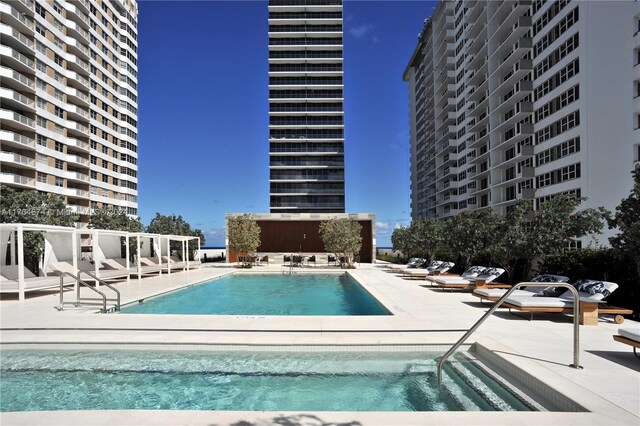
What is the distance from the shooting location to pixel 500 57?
4512cm

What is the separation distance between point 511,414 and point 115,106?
68.7m

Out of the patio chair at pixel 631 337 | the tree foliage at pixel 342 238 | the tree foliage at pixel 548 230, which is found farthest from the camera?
the tree foliage at pixel 342 238

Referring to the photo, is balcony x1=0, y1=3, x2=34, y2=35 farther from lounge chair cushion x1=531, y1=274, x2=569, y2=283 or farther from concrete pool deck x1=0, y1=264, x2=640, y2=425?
lounge chair cushion x1=531, y1=274, x2=569, y2=283

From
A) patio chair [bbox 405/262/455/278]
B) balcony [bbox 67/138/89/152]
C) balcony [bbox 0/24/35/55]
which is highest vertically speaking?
balcony [bbox 0/24/35/55]

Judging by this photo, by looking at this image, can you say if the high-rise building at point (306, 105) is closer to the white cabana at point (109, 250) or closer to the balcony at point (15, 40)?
the balcony at point (15, 40)

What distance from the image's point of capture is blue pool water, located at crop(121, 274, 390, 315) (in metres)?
11.4

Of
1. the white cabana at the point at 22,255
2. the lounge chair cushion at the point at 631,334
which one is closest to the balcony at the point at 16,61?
the white cabana at the point at 22,255

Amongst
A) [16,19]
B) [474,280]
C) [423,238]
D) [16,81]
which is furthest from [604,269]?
[16,19]

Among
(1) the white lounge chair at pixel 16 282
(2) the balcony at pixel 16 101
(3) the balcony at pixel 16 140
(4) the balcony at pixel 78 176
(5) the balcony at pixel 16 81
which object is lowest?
(1) the white lounge chair at pixel 16 282

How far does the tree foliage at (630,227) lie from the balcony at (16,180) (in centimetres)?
4605

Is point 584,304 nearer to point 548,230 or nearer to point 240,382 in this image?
point 548,230

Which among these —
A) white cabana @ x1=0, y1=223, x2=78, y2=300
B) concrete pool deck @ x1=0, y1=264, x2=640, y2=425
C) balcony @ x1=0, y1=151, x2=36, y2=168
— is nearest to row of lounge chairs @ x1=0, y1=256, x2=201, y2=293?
white cabana @ x1=0, y1=223, x2=78, y2=300

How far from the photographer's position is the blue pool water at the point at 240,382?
518 cm

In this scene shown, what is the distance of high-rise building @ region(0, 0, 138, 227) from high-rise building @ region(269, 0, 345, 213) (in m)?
24.0
